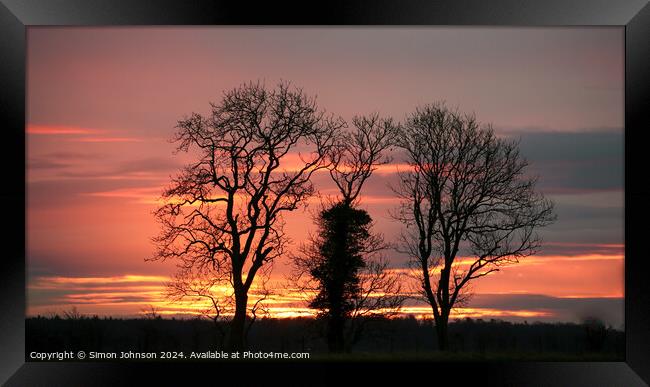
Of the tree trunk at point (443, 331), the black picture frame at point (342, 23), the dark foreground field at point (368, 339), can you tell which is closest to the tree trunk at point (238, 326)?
the dark foreground field at point (368, 339)

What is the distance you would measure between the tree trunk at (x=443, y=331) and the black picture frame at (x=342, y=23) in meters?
11.8

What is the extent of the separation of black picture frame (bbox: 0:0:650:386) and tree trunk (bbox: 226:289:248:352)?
8827 millimetres

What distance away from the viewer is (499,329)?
27.9 m

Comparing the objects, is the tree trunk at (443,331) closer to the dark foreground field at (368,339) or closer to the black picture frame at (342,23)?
the dark foreground field at (368,339)

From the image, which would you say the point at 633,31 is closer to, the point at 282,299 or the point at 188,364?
the point at 188,364

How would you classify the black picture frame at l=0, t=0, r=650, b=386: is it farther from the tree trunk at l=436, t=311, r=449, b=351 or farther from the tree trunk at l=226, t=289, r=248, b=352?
the tree trunk at l=436, t=311, r=449, b=351

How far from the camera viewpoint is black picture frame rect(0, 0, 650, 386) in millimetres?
15945

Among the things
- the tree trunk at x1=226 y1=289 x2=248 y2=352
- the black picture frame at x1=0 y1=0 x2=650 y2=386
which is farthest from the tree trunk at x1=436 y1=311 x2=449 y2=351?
the black picture frame at x1=0 y1=0 x2=650 y2=386

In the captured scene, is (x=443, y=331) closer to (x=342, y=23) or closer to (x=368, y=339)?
(x=368, y=339)

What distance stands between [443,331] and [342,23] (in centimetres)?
1496

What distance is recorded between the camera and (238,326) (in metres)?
25.5

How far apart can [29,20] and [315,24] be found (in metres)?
4.81

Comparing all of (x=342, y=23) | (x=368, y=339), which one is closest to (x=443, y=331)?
(x=368, y=339)

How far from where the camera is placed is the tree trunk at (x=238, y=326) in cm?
2536
